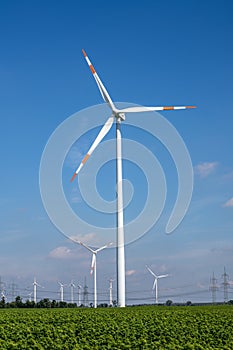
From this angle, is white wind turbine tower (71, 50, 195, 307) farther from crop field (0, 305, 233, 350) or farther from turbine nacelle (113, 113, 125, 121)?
crop field (0, 305, 233, 350)

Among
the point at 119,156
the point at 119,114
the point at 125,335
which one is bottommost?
the point at 125,335

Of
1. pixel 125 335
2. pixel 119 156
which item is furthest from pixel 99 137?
pixel 125 335

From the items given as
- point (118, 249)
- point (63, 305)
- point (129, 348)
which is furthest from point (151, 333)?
point (63, 305)

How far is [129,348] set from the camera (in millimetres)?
19031

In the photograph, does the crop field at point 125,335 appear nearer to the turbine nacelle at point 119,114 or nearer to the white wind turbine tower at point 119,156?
the white wind turbine tower at point 119,156

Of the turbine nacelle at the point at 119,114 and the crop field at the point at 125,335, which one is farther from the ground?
the turbine nacelle at the point at 119,114

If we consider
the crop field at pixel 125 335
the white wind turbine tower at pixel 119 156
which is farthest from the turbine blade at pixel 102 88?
the crop field at pixel 125 335

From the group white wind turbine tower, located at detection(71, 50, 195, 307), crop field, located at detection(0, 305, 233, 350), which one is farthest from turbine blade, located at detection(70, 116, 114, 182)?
crop field, located at detection(0, 305, 233, 350)

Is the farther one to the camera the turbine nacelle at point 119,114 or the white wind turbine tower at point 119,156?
the turbine nacelle at point 119,114

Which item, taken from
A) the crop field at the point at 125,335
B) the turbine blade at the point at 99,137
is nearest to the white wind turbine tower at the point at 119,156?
the turbine blade at the point at 99,137

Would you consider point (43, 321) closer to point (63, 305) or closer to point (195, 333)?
point (195, 333)

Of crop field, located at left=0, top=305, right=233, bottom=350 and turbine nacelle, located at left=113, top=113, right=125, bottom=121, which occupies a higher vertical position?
turbine nacelle, located at left=113, top=113, right=125, bottom=121

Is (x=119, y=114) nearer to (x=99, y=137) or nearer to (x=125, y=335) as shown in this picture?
(x=99, y=137)

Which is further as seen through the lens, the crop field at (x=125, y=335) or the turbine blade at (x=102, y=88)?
the turbine blade at (x=102, y=88)
